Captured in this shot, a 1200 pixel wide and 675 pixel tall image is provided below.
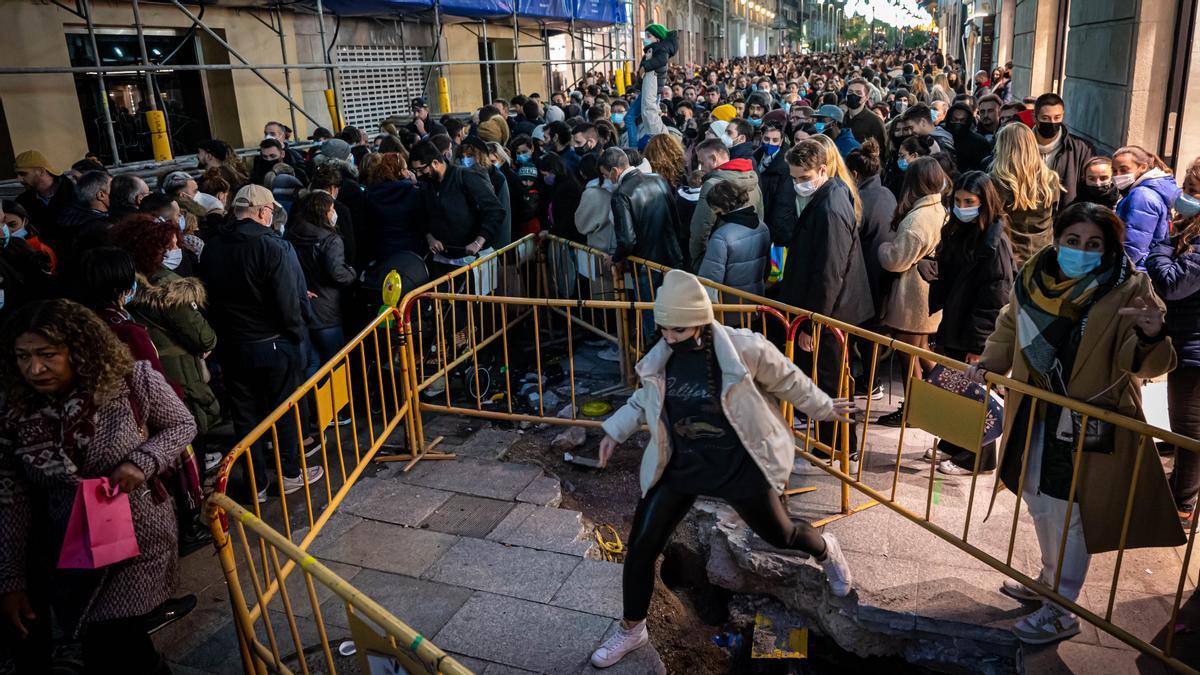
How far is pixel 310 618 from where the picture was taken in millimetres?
4098

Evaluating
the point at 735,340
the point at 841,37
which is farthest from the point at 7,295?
the point at 841,37

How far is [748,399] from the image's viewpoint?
338cm

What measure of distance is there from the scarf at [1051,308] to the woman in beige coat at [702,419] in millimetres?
789

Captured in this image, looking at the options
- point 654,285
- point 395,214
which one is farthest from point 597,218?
point 395,214

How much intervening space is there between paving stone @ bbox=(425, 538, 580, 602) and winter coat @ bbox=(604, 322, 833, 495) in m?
1.06

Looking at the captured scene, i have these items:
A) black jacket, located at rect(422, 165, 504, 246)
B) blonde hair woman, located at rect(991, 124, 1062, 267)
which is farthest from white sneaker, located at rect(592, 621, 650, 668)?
black jacket, located at rect(422, 165, 504, 246)

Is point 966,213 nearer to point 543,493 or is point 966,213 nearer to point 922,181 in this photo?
point 922,181

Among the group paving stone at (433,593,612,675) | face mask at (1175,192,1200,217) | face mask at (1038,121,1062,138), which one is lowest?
paving stone at (433,593,612,675)

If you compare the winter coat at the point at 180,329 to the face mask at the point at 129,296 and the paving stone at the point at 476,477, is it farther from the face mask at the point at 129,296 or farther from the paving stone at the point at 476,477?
the paving stone at the point at 476,477

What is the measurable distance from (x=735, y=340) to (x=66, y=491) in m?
2.69

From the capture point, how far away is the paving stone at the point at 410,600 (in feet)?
13.3

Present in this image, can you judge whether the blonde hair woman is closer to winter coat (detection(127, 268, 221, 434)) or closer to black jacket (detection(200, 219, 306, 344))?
black jacket (detection(200, 219, 306, 344))

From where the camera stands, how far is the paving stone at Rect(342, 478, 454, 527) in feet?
16.5

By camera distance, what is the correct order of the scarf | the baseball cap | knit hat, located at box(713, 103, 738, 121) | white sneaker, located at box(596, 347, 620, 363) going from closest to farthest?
the scarf → the baseball cap → white sneaker, located at box(596, 347, 620, 363) → knit hat, located at box(713, 103, 738, 121)
